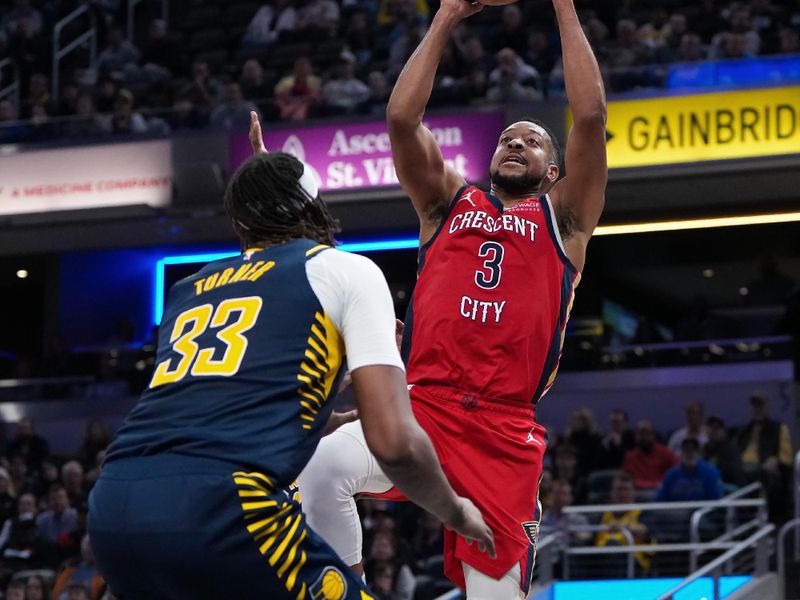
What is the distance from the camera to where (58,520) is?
44.9ft

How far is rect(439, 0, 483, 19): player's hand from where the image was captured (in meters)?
4.49

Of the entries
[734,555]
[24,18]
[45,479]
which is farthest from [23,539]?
[24,18]

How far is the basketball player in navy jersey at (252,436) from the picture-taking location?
2736 millimetres

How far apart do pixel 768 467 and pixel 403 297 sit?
25.1 ft

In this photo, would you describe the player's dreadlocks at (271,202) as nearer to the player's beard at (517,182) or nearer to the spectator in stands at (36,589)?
the player's beard at (517,182)

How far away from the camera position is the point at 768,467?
1305cm

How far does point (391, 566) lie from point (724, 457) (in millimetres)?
3640

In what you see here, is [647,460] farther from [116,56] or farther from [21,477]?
[116,56]

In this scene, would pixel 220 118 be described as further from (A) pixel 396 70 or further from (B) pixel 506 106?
(B) pixel 506 106

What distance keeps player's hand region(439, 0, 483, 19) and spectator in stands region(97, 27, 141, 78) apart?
14926 millimetres

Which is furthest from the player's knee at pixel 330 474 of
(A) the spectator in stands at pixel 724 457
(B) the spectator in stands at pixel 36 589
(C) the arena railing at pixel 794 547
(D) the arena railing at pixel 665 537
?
(A) the spectator in stands at pixel 724 457

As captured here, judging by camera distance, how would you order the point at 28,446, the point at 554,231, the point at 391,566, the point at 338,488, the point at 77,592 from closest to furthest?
1. the point at 338,488
2. the point at 554,231
3. the point at 391,566
4. the point at 77,592
5. the point at 28,446

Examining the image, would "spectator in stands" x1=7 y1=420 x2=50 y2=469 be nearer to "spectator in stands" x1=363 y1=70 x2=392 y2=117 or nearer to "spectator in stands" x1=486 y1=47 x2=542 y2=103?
"spectator in stands" x1=363 y1=70 x2=392 y2=117

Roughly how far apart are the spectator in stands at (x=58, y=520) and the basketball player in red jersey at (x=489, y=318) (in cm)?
974
